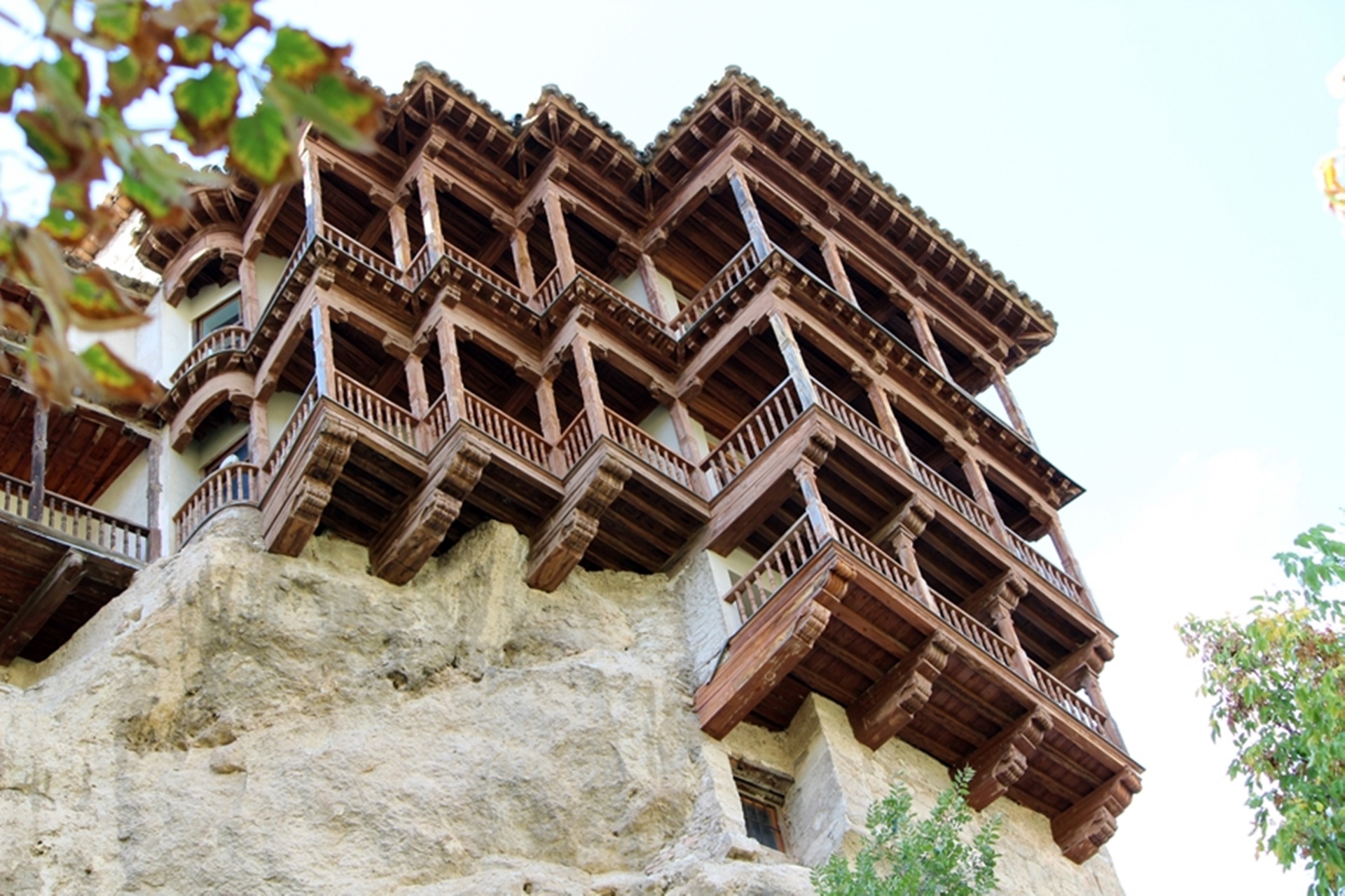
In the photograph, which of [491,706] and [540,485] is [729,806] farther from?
[540,485]

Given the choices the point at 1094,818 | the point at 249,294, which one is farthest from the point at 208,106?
the point at 249,294

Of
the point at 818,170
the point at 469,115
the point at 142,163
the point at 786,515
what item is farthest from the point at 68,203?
the point at 818,170

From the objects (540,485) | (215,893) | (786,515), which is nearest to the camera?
(215,893)

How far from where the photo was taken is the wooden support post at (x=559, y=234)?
26.3 m

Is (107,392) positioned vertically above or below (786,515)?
above

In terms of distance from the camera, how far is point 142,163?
463cm

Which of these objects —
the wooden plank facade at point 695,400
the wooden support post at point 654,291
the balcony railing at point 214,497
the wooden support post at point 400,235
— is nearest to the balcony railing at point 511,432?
the wooden plank facade at point 695,400

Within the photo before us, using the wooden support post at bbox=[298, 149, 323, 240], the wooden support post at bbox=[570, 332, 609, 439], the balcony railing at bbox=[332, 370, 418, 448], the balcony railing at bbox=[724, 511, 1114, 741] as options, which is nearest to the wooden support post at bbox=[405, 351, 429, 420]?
the balcony railing at bbox=[332, 370, 418, 448]

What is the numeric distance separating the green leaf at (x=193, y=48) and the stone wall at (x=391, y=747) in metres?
14.0

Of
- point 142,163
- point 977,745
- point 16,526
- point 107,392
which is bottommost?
point 16,526

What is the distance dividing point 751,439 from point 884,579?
4122mm

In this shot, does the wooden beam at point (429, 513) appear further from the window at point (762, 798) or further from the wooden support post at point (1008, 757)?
the wooden support post at point (1008, 757)

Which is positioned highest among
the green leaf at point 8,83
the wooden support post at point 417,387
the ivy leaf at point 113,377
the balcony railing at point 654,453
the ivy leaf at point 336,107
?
the ivy leaf at point 336,107

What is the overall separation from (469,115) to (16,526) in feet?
38.2
